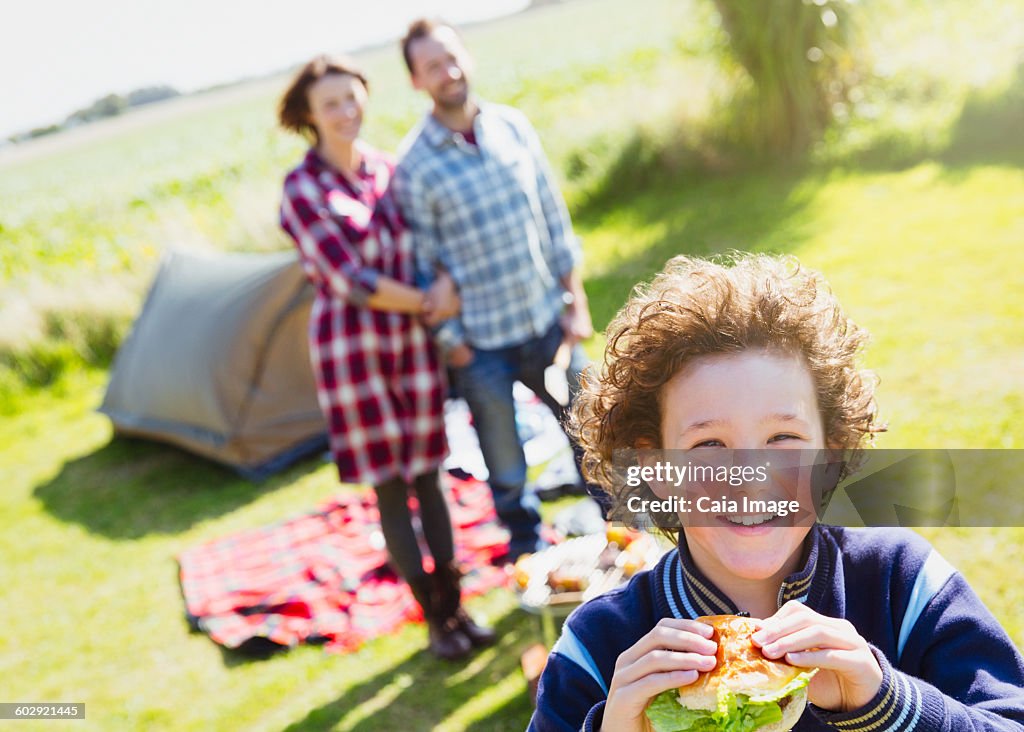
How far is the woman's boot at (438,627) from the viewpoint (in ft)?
11.8

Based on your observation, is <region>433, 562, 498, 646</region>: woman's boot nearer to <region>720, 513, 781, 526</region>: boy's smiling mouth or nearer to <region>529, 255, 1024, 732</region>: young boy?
<region>529, 255, 1024, 732</region>: young boy

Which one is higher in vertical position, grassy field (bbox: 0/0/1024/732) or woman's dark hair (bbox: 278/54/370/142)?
woman's dark hair (bbox: 278/54/370/142)

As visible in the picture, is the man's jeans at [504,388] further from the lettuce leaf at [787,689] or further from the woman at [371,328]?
the lettuce leaf at [787,689]

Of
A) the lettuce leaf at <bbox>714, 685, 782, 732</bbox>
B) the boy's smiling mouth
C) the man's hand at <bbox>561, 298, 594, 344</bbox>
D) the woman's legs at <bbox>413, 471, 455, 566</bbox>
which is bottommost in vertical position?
the woman's legs at <bbox>413, 471, 455, 566</bbox>

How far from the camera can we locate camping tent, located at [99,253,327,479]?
5832 millimetres

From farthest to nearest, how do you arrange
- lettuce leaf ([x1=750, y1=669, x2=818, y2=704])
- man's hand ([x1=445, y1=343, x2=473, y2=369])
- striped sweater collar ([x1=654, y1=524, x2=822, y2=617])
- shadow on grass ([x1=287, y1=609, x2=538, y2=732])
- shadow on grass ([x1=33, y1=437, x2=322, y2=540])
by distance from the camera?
shadow on grass ([x1=33, y1=437, x2=322, y2=540]) < man's hand ([x1=445, y1=343, x2=473, y2=369]) < shadow on grass ([x1=287, y1=609, x2=538, y2=732]) < striped sweater collar ([x1=654, y1=524, x2=822, y2=617]) < lettuce leaf ([x1=750, y1=669, x2=818, y2=704])

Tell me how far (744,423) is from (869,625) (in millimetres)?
408

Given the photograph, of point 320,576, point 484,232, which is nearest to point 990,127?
point 484,232

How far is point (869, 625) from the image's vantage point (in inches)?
56.2

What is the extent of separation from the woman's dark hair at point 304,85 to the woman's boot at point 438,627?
6.12 feet

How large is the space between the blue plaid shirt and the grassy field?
44 cm

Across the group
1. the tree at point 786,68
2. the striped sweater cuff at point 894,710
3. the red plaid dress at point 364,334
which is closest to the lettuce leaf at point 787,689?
the striped sweater cuff at point 894,710

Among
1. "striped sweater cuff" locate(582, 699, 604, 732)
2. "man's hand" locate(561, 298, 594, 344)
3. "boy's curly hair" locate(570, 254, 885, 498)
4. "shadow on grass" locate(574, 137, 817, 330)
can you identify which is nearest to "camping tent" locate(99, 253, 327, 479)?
"shadow on grass" locate(574, 137, 817, 330)

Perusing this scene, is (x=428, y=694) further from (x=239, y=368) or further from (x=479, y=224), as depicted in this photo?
(x=239, y=368)
